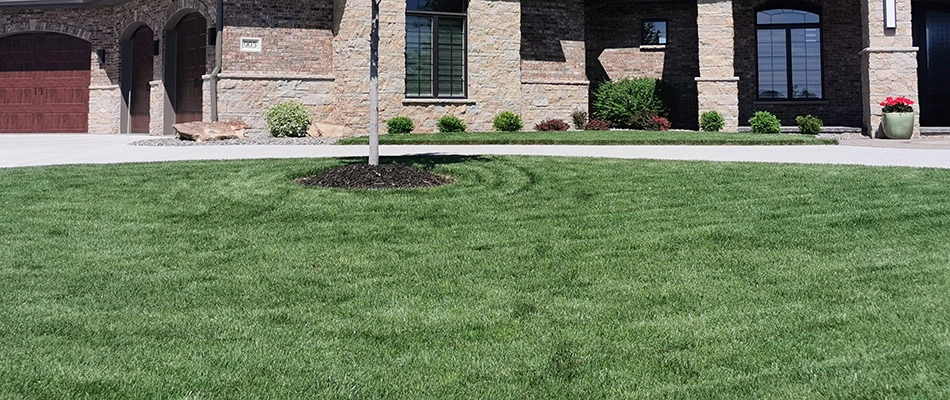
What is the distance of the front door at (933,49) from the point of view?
20.0 m

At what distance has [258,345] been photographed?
3057mm

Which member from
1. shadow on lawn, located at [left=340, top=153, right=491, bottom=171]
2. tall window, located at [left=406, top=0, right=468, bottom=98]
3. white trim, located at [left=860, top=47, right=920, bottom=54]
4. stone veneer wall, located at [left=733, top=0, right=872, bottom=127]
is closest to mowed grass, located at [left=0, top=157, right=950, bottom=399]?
shadow on lawn, located at [left=340, top=153, right=491, bottom=171]

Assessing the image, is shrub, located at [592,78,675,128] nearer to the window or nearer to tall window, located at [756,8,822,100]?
the window

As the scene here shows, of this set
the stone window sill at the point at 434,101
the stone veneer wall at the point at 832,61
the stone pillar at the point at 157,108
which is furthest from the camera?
the stone veneer wall at the point at 832,61

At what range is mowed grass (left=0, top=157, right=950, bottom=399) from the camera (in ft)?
8.81

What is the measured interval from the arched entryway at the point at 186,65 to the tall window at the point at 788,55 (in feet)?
53.0

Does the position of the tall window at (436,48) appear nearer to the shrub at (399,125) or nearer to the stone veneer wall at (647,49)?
the shrub at (399,125)

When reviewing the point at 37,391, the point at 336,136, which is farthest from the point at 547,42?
the point at 37,391

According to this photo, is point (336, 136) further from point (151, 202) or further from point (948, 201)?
point (948, 201)

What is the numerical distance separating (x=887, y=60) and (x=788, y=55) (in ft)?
13.7

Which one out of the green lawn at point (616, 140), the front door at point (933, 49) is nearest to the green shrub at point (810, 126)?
the green lawn at point (616, 140)

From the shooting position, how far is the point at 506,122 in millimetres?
18422

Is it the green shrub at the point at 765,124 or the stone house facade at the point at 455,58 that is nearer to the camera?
the stone house facade at the point at 455,58

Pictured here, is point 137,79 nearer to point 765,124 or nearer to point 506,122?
A: point 506,122
